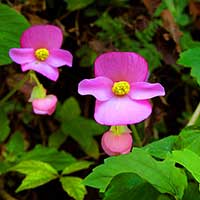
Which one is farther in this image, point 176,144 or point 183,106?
point 183,106

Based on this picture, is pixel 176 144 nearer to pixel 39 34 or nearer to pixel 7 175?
pixel 39 34

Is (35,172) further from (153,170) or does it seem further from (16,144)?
(153,170)

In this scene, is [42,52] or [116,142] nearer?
[116,142]

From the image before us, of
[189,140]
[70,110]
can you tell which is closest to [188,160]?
[189,140]

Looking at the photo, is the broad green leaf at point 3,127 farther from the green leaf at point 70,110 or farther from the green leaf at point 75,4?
the green leaf at point 75,4

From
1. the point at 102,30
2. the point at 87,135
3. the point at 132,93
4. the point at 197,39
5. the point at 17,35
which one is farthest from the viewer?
the point at 197,39

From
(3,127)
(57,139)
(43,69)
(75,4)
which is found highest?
(43,69)

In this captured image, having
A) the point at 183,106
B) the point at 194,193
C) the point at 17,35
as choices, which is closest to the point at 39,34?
the point at 17,35
